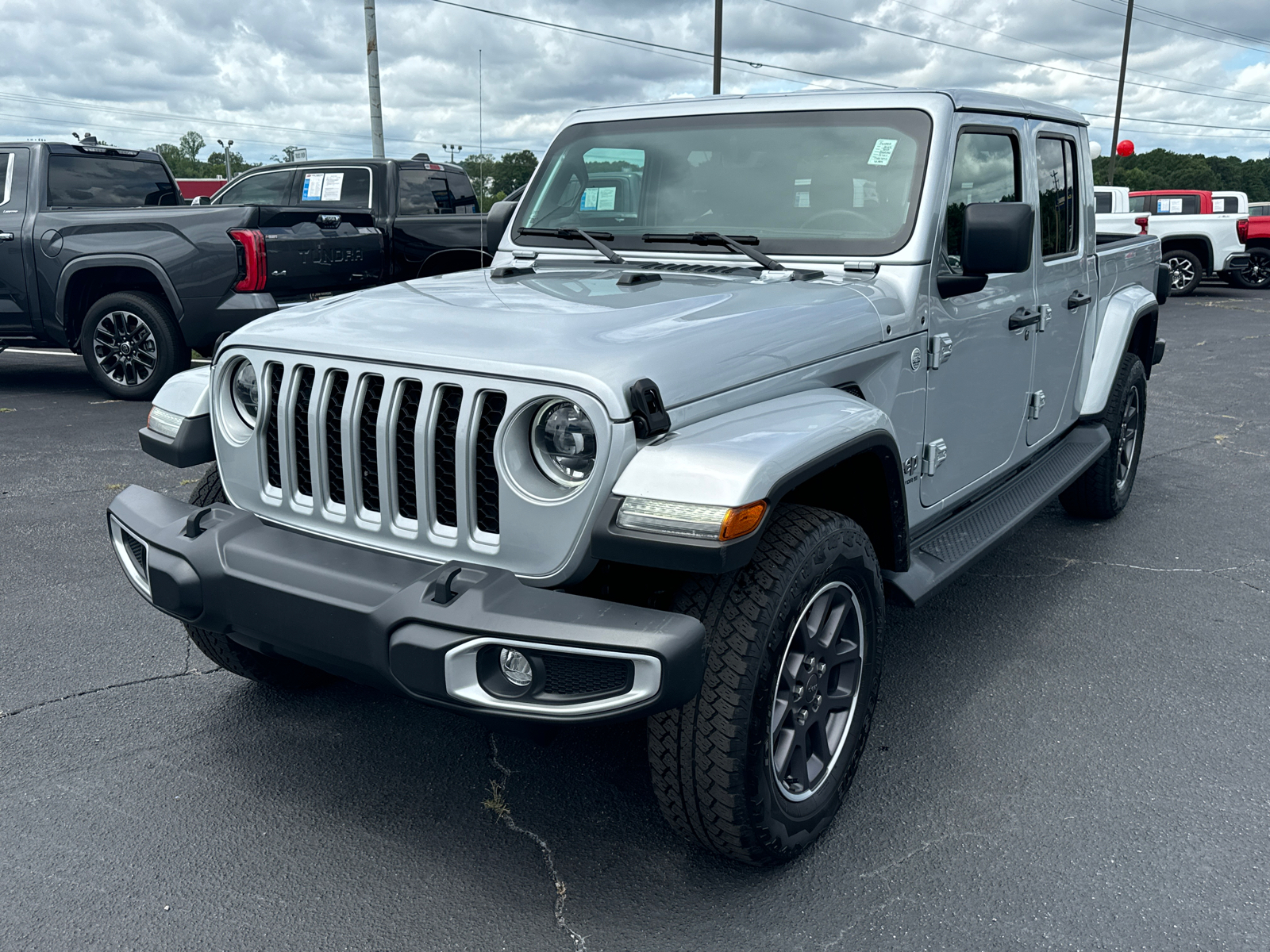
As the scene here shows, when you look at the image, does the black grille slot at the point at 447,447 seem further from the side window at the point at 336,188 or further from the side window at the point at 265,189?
the side window at the point at 265,189

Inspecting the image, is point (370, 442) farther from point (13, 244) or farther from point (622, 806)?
point (13, 244)

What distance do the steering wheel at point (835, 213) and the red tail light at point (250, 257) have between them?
6006 millimetres

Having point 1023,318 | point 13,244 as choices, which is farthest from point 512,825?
point 13,244

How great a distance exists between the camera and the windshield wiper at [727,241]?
136 inches

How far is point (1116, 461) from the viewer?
5.46 m

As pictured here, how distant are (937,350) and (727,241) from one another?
2.49 feet

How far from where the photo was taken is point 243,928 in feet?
8.23

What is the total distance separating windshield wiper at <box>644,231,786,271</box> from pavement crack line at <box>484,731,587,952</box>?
67.0 inches

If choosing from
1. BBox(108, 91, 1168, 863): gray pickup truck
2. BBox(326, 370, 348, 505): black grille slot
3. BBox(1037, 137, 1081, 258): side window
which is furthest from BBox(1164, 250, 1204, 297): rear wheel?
BBox(326, 370, 348, 505): black grille slot

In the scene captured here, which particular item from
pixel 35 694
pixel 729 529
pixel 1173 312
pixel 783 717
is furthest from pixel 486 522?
pixel 1173 312

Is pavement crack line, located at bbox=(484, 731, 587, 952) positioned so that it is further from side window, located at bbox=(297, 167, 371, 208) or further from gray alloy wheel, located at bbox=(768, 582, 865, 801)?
side window, located at bbox=(297, 167, 371, 208)

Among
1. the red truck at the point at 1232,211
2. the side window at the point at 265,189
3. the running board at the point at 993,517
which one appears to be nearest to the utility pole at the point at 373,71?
the side window at the point at 265,189

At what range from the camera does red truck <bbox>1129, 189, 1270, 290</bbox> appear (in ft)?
62.3

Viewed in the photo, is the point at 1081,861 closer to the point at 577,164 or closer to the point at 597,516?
the point at 597,516
